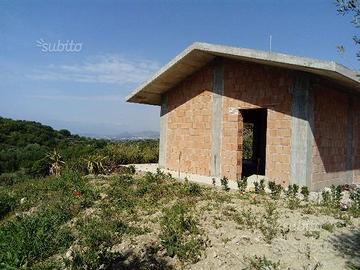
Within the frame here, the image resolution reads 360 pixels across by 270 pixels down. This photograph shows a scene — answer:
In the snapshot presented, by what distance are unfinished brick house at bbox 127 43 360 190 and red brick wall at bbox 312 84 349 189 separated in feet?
0.11

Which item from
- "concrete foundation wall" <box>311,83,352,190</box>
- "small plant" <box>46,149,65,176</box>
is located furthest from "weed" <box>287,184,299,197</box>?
"small plant" <box>46,149,65,176</box>

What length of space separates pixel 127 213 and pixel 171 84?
8.13 meters

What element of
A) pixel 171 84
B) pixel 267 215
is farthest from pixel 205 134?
pixel 267 215

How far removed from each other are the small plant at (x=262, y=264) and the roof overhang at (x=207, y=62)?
14.3 feet

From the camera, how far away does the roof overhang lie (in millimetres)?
10047

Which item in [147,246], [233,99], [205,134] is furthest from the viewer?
[205,134]

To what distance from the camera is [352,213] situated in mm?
8820

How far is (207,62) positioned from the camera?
1471cm

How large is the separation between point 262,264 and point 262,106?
7473mm

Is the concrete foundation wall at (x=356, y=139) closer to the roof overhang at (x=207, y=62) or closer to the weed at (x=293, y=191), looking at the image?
the roof overhang at (x=207, y=62)

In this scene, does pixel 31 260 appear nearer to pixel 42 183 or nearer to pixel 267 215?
pixel 267 215

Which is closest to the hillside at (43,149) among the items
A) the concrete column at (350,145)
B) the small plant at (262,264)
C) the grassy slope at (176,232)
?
the grassy slope at (176,232)

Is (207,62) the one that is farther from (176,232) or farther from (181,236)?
(181,236)

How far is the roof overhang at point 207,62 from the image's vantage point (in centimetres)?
1005
